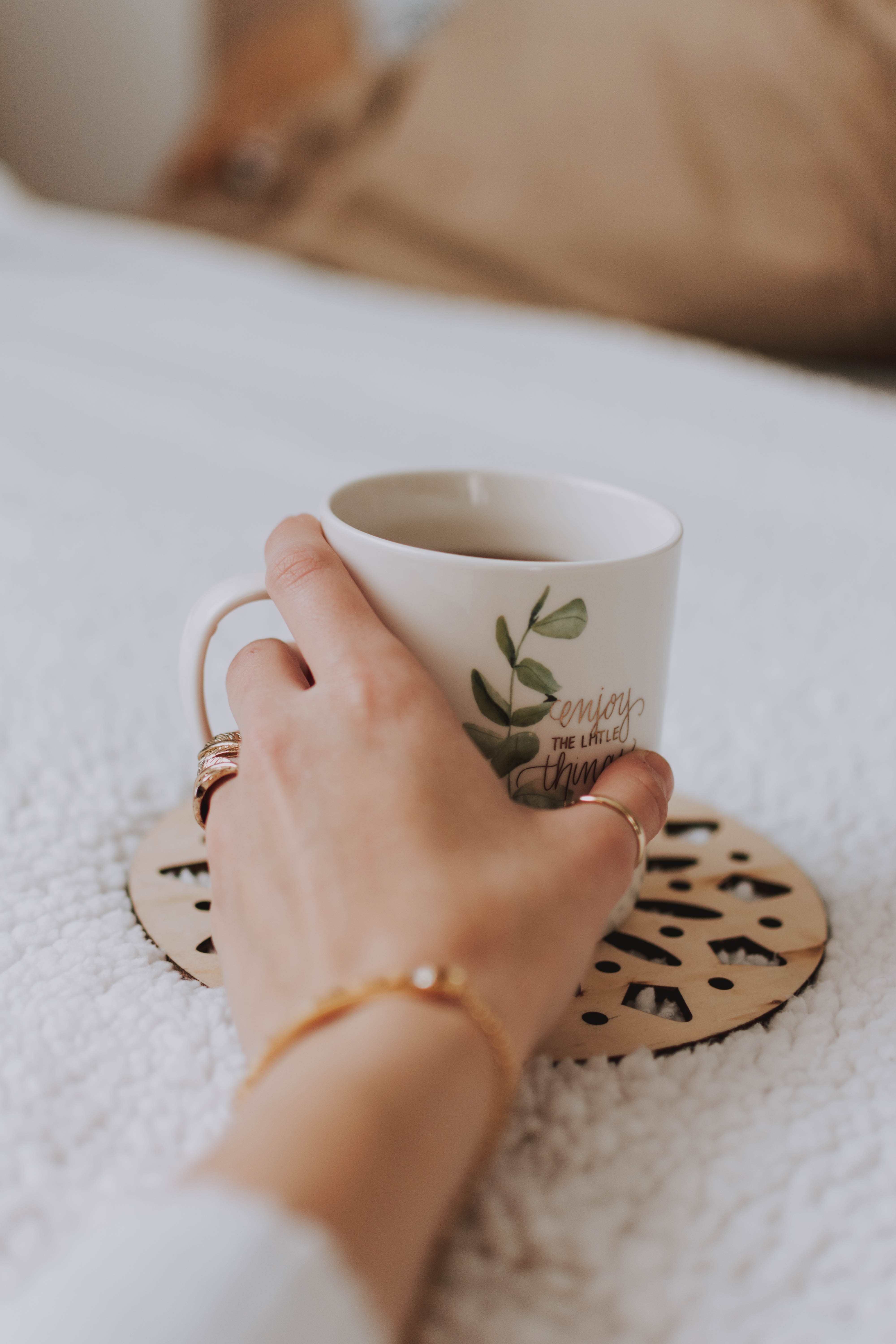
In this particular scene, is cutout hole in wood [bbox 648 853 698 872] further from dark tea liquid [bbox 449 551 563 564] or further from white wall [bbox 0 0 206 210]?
white wall [bbox 0 0 206 210]

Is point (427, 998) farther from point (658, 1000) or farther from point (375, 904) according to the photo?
point (658, 1000)

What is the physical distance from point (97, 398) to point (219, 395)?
11 cm

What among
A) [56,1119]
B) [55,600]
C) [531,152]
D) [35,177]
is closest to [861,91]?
[531,152]

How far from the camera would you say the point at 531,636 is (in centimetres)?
35

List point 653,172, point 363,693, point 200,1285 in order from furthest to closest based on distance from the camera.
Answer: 1. point 653,172
2. point 363,693
3. point 200,1285

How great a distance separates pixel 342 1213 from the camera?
21 cm

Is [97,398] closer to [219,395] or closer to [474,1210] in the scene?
[219,395]

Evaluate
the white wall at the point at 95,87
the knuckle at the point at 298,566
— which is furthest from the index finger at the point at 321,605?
the white wall at the point at 95,87

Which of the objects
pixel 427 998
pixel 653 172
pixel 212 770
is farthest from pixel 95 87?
pixel 427 998

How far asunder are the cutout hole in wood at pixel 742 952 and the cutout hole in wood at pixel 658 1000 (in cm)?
4

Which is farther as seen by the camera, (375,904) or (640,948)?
(640,948)

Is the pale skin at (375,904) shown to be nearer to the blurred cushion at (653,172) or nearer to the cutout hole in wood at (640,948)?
the cutout hole in wood at (640,948)

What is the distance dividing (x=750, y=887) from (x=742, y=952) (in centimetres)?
5

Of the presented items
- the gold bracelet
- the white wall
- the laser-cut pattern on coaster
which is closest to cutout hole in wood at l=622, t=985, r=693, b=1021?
the laser-cut pattern on coaster
